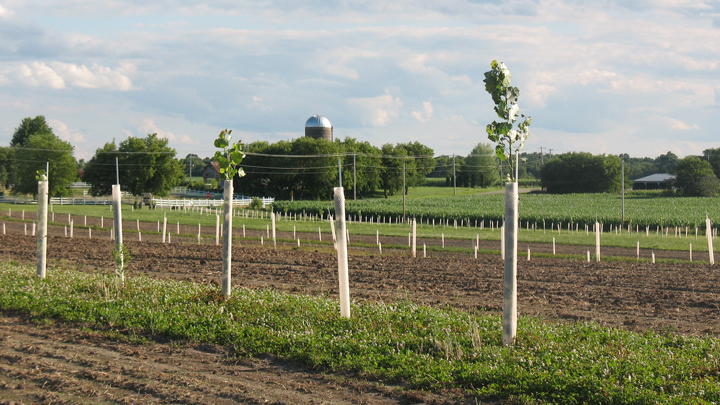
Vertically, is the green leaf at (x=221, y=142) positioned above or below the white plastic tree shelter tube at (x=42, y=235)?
above

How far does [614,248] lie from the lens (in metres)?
31.5

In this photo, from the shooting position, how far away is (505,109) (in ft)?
27.2

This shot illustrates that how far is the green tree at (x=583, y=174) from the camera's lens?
112m

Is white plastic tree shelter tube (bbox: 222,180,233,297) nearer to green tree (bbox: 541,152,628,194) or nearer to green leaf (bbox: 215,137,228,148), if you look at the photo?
green leaf (bbox: 215,137,228,148)

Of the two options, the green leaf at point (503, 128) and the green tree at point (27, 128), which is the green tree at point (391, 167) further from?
the green leaf at point (503, 128)

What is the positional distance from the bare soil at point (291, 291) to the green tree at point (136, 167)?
5525 cm

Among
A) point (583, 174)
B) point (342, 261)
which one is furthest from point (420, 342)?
point (583, 174)

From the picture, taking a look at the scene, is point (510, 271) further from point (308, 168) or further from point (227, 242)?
point (308, 168)

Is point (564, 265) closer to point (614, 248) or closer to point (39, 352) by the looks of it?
point (614, 248)

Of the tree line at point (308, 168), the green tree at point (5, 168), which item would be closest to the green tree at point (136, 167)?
the tree line at point (308, 168)

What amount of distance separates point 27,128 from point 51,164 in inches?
1926

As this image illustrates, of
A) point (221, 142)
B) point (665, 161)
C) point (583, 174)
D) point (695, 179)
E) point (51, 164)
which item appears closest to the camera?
point (221, 142)

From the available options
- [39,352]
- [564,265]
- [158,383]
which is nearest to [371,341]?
[158,383]

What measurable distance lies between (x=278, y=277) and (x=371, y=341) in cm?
907
